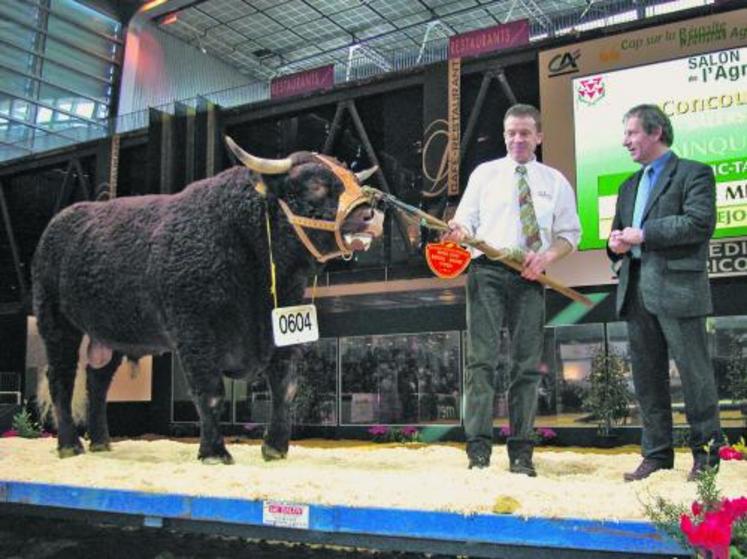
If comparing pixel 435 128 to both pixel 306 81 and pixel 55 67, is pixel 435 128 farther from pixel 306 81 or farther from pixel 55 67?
pixel 55 67

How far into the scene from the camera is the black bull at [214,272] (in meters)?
3.18

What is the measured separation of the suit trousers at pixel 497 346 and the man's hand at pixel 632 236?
0.41m

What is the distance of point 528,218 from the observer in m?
3.16

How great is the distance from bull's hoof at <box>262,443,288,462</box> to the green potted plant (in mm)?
5011

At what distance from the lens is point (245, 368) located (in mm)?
3404

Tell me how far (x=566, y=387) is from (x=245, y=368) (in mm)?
5545

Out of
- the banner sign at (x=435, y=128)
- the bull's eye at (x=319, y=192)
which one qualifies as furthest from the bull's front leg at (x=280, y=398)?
the banner sign at (x=435, y=128)

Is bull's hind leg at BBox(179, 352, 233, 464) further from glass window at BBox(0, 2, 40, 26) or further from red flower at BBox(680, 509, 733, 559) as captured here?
glass window at BBox(0, 2, 40, 26)

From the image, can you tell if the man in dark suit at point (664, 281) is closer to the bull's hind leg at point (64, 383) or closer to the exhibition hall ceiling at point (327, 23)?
the bull's hind leg at point (64, 383)

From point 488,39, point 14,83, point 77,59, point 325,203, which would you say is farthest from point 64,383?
point 77,59

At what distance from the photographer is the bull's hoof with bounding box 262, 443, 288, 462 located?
3.58m

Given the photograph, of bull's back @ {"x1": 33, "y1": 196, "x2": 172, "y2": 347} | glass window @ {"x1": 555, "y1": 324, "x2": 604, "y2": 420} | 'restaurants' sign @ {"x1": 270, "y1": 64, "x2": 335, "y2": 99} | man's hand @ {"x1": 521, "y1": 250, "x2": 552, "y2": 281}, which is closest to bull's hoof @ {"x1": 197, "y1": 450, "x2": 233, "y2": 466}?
bull's back @ {"x1": 33, "y1": 196, "x2": 172, "y2": 347}

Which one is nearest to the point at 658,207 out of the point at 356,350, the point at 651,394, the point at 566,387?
the point at 651,394

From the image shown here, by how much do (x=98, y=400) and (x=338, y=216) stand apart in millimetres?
2090
